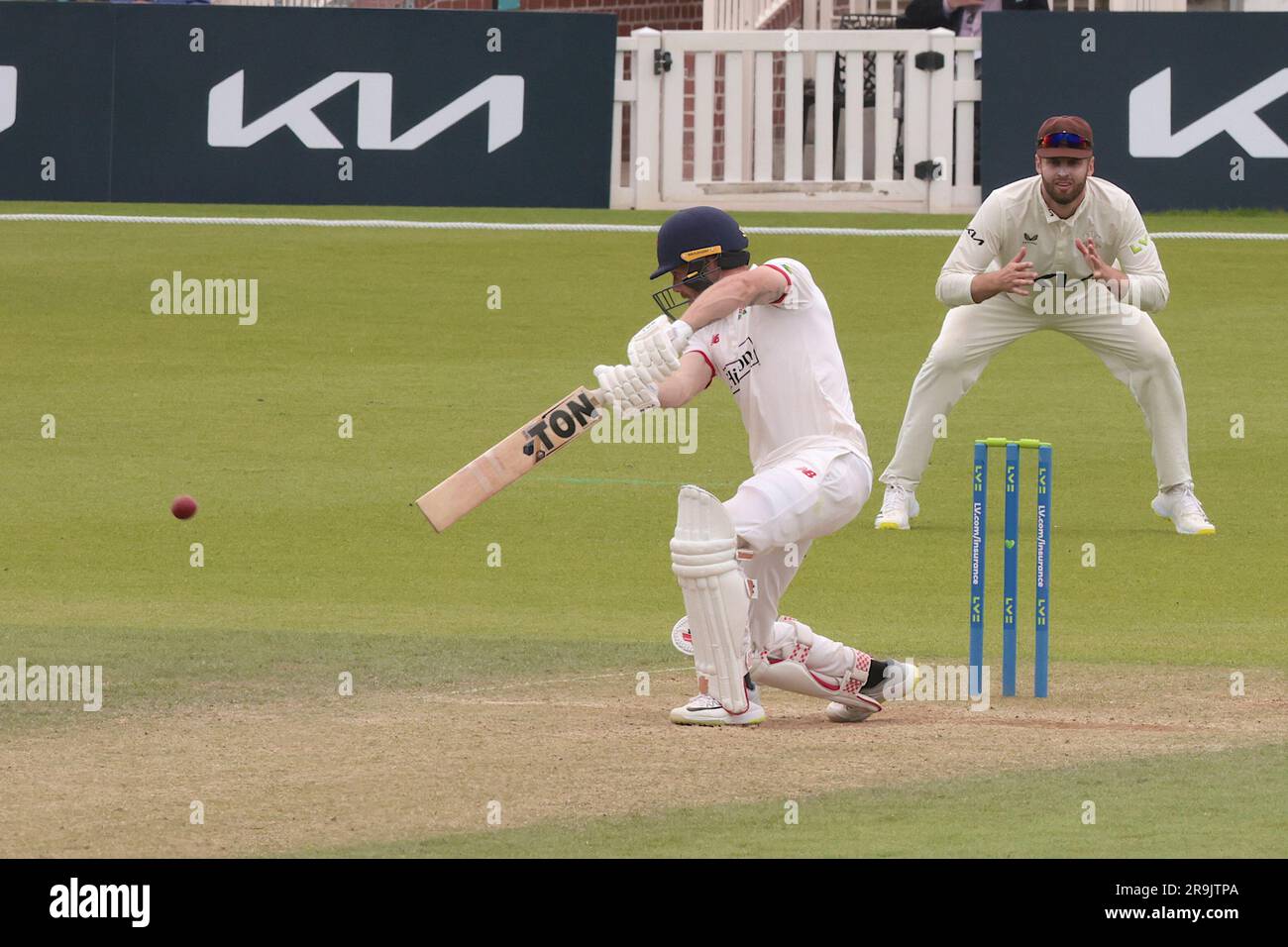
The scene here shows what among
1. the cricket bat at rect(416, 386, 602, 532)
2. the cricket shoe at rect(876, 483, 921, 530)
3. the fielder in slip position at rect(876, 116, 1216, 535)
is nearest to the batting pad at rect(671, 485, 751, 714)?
the cricket bat at rect(416, 386, 602, 532)

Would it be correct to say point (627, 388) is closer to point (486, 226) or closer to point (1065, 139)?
point (1065, 139)

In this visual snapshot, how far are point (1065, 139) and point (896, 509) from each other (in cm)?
210

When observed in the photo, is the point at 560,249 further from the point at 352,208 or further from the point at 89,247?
the point at 89,247

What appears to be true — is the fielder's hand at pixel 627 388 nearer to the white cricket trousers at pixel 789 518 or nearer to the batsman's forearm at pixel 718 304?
the batsman's forearm at pixel 718 304

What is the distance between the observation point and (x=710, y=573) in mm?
6887

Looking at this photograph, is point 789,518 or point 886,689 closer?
point 789,518

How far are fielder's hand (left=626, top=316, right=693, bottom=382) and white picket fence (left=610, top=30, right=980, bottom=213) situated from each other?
1049cm

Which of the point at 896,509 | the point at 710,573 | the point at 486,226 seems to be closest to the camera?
the point at 710,573

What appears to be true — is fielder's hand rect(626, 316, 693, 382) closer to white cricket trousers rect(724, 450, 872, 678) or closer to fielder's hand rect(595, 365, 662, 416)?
fielder's hand rect(595, 365, 662, 416)

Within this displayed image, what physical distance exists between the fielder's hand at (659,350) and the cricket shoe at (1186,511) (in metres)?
5.26

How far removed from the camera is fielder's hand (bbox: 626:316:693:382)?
702cm

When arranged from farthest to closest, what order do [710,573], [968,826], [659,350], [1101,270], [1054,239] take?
[1054,239] < [1101,270] < [659,350] < [710,573] < [968,826]

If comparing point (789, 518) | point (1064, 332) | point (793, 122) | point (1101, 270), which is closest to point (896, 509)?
point (1064, 332)

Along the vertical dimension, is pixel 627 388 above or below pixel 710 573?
above
